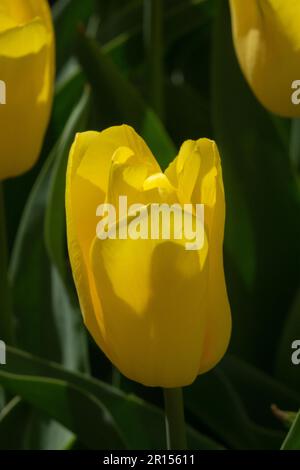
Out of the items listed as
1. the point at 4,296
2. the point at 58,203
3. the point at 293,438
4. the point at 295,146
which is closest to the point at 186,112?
the point at 295,146

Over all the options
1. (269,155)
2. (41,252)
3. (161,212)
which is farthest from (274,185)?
(161,212)

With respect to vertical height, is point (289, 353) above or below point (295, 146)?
below

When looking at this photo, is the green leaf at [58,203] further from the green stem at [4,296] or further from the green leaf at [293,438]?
the green leaf at [293,438]

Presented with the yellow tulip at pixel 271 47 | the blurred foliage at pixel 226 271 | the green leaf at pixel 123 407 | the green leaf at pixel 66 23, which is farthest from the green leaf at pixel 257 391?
the green leaf at pixel 66 23

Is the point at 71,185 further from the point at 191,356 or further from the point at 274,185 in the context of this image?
the point at 274,185

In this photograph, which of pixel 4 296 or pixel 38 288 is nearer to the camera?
pixel 4 296

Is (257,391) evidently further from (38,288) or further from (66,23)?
(66,23)

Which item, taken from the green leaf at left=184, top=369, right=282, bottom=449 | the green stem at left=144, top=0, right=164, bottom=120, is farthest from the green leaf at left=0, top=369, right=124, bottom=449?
the green stem at left=144, top=0, right=164, bottom=120
